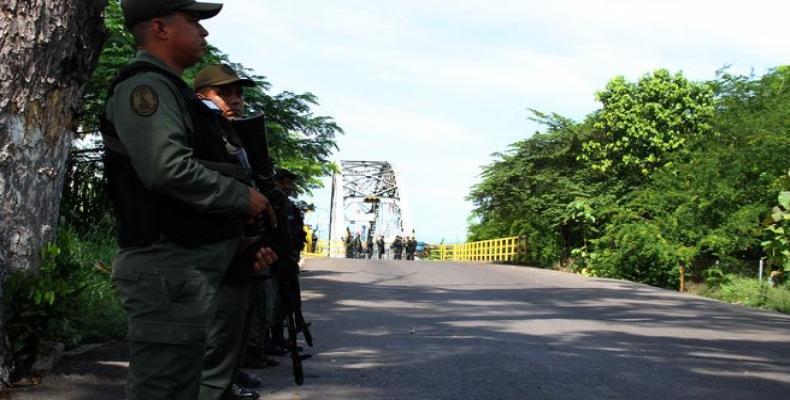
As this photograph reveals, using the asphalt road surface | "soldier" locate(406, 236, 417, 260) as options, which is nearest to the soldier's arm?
the asphalt road surface

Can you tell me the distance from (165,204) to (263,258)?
46cm

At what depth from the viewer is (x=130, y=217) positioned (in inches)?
102

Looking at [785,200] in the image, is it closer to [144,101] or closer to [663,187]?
[663,187]

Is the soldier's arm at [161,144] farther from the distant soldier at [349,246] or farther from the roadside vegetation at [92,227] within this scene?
the distant soldier at [349,246]

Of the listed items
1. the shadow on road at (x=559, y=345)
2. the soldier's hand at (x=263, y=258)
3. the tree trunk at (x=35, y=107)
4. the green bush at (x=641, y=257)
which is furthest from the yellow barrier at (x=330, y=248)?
the soldier's hand at (x=263, y=258)

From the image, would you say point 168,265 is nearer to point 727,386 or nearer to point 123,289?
point 123,289

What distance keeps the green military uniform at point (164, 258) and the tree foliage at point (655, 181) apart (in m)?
14.8

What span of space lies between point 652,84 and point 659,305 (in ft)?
58.5

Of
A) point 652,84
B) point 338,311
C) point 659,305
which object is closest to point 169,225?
point 338,311

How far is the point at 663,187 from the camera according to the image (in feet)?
80.3

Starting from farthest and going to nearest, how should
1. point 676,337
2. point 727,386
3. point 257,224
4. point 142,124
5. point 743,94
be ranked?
point 743,94
point 676,337
point 727,386
point 257,224
point 142,124

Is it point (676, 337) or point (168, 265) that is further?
point (676, 337)

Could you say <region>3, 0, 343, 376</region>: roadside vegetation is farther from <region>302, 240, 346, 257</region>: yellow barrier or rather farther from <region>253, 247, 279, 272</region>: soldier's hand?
<region>302, 240, 346, 257</region>: yellow barrier

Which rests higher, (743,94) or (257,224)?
(743,94)
